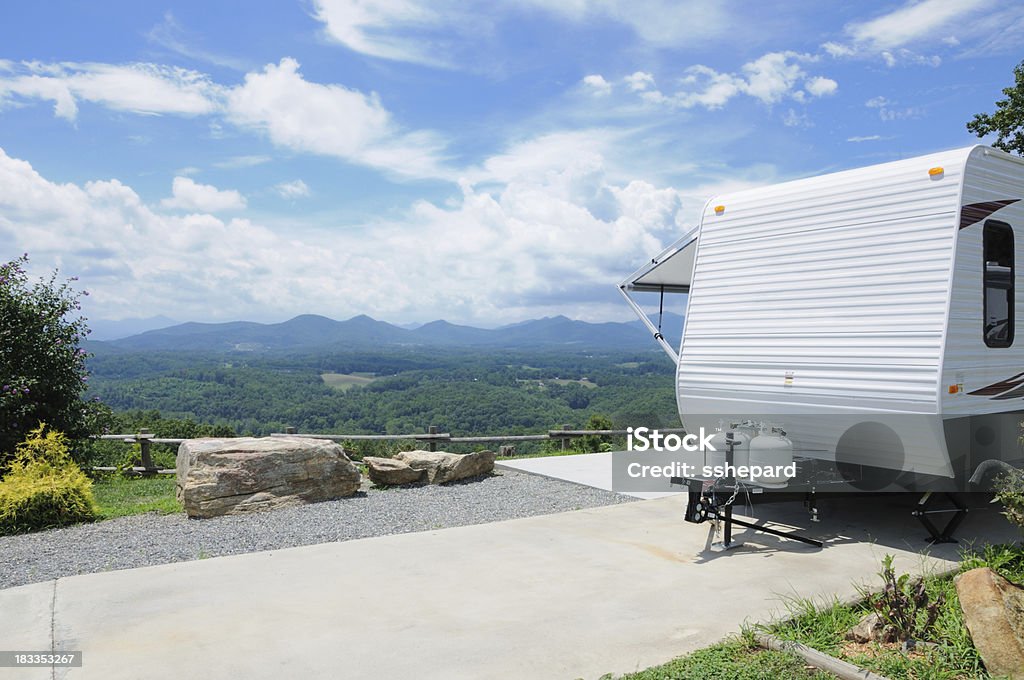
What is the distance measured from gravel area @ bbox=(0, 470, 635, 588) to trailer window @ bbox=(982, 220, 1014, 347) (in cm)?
447


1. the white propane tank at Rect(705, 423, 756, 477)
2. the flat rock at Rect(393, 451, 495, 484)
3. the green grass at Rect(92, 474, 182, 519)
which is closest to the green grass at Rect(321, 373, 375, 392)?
the green grass at Rect(92, 474, 182, 519)

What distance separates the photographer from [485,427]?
143ft

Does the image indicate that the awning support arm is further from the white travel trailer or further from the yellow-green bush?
the yellow-green bush

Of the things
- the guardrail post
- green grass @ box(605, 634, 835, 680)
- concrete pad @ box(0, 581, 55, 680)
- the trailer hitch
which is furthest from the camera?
the guardrail post

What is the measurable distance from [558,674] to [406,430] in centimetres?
4415

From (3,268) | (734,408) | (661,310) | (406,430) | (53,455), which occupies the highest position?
(3,268)

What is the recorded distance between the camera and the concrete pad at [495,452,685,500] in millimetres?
10241

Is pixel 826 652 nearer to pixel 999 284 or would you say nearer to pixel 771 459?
pixel 771 459

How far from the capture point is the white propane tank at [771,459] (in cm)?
690

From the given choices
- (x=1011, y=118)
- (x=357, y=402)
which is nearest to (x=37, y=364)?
(x=1011, y=118)

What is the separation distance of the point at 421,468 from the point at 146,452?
5989 mm

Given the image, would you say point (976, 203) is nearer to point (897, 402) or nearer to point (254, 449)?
point (897, 402)

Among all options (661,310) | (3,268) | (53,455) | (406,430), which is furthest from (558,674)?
(406,430)

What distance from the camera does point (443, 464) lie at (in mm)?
10836
